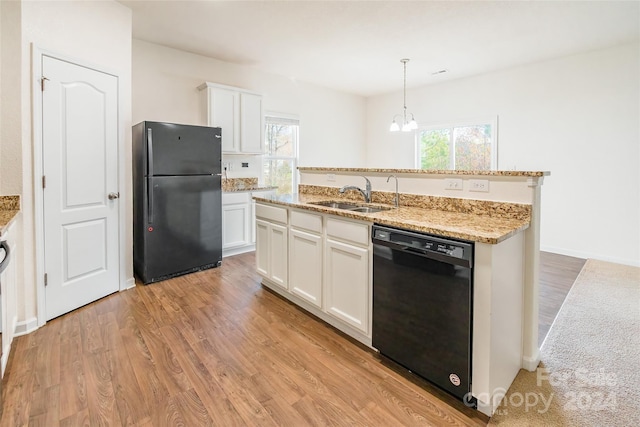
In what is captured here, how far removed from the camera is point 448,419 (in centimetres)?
158

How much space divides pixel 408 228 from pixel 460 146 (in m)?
4.55

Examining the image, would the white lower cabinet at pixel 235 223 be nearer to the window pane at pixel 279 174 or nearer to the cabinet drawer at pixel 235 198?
the cabinet drawer at pixel 235 198

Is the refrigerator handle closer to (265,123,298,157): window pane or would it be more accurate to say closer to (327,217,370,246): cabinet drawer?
(327,217,370,246): cabinet drawer

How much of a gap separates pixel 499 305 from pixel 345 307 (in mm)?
994

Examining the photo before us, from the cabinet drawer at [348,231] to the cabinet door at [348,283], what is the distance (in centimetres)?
5

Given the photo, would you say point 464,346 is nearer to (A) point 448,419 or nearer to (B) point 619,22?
(A) point 448,419

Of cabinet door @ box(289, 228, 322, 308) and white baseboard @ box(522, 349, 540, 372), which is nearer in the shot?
white baseboard @ box(522, 349, 540, 372)

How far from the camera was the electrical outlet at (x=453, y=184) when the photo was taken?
2.19 m

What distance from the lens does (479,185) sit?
2.08 metres

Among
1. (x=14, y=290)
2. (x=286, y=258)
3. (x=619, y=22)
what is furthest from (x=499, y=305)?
(x=619, y=22)

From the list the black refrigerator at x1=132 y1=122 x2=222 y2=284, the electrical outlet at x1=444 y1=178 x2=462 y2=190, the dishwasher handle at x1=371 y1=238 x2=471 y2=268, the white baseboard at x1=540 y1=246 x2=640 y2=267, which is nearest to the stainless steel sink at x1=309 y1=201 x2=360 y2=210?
the electrical outlet at x1=444 y1=178 x2=462 y2=190

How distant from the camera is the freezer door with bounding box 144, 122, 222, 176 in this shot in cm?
324

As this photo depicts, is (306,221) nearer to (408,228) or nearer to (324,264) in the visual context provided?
(324,264)

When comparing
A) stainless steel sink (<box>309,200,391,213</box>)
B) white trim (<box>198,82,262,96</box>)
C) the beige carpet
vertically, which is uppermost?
white trim (<box>198,82,262,96</box>)
